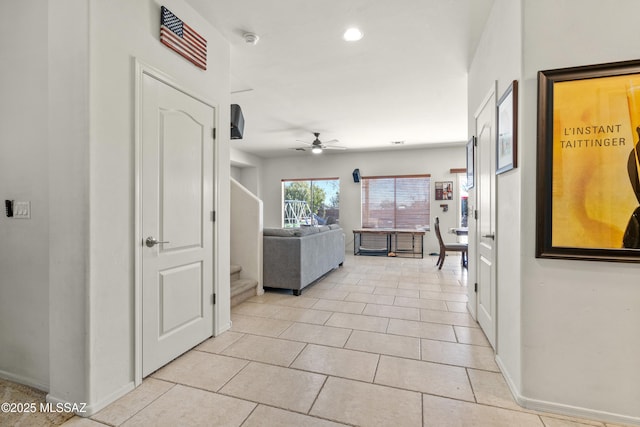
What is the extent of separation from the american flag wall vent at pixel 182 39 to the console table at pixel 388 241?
6.25m

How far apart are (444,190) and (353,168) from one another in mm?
2539

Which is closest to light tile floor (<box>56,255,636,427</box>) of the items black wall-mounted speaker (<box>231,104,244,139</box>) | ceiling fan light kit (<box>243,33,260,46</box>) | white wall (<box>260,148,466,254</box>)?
black wall-mounted speaker (<box>231,104,244,139</box>)

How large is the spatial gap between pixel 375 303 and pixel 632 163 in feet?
8.97

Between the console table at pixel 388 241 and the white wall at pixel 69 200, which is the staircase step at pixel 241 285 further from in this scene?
the console table at pixel 388 241

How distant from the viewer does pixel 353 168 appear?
28.3ft

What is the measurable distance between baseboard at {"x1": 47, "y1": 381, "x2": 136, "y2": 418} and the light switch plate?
1136 mm

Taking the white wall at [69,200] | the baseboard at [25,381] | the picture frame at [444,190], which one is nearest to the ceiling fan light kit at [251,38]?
the white wall at [69,200]

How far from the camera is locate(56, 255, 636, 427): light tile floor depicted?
1.68 meters

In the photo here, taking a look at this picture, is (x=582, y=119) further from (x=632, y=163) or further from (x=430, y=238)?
(x=430, y=238)

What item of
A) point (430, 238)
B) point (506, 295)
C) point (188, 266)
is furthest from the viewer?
point (430, 238)

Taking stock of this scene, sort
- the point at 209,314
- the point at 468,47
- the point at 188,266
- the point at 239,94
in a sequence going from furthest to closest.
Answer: the point at 239,94 < the point at 468,47 < the point at 209,314 < the point at 188,266

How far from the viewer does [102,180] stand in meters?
1.75

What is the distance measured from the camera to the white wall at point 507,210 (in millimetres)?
1816

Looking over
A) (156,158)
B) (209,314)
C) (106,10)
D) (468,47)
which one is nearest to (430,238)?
(468,47)
